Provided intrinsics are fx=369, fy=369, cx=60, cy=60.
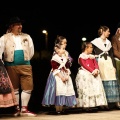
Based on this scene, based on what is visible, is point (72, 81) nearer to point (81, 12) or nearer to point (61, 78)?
point (61, 78)

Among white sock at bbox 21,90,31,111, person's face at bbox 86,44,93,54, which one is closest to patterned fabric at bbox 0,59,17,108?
white sock at bbox 21,90,31,111

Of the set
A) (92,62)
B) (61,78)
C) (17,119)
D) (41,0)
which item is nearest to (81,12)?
(41,0)

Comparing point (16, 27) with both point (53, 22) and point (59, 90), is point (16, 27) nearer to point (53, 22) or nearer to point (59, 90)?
point (59, 90)

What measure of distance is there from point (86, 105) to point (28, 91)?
0.94 metres

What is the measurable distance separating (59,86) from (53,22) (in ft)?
5.21

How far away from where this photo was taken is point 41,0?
255 inches

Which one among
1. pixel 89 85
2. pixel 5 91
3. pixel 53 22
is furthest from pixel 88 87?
pixel 53 22

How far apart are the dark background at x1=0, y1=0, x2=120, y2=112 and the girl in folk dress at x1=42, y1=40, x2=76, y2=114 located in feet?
1.09

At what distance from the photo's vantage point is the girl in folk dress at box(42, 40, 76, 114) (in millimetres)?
5438

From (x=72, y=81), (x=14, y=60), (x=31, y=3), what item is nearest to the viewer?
(x=14, y=60)

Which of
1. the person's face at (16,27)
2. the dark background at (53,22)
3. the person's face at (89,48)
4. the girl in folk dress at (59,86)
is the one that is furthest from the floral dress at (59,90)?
the person's face at (16,27)

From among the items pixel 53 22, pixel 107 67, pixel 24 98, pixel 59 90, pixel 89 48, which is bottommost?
pixel 24 98

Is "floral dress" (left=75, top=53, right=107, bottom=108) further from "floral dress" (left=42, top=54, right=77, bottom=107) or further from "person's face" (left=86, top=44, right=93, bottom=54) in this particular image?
"floral dress" (left=42, top=54, right=77, bottom=107)

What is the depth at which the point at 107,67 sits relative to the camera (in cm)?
→ 610
